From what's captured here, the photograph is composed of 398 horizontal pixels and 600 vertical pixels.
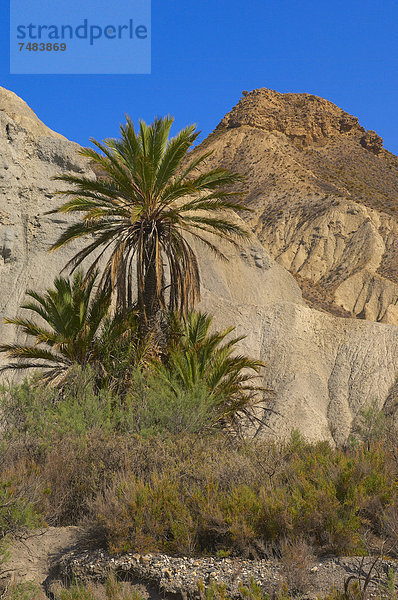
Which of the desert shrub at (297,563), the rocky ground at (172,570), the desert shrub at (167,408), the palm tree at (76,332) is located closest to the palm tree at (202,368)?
the desert shrub at (167,408)

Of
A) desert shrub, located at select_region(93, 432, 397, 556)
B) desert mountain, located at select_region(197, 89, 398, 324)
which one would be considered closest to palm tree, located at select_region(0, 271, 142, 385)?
desert shrub, located at select_region(93, 432, 397, 556)

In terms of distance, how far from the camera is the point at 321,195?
213 ft

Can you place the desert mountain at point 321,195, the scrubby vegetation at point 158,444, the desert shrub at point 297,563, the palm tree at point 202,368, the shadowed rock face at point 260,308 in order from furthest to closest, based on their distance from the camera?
the desert mountain at point 321,195, the shadowed rock face at point 260,308, the palm tree at point 202,368, the scrubby vegetation at point 158,444, the desert shrub at point 297,563

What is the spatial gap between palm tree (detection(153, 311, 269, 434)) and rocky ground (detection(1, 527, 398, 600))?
25.9 ft

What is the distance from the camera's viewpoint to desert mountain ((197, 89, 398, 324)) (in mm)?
55125

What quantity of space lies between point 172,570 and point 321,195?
6109 cm

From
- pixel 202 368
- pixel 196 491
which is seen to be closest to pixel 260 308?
pixel 202 368

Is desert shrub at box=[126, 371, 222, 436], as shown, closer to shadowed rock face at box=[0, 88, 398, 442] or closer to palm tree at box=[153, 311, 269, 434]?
palm tree at box=[153, 311, 269, 434]

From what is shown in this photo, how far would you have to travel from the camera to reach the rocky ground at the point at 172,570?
20.8 ft

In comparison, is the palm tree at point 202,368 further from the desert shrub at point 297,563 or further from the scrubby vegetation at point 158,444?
the desert shrub at point 297,563

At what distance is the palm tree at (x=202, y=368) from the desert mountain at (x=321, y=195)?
92.0 feet

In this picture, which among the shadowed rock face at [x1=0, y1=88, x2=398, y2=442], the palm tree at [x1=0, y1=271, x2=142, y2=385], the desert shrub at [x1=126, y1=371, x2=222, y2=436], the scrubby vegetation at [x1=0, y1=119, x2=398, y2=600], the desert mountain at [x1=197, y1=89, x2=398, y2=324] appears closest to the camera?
the scrubby vegetation at [x1=0, y1=119, x2=398, y2=600]

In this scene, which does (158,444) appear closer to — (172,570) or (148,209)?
(172,570)

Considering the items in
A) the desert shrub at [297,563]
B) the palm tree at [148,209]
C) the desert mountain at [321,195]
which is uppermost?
the desert mountain at [321,195]
